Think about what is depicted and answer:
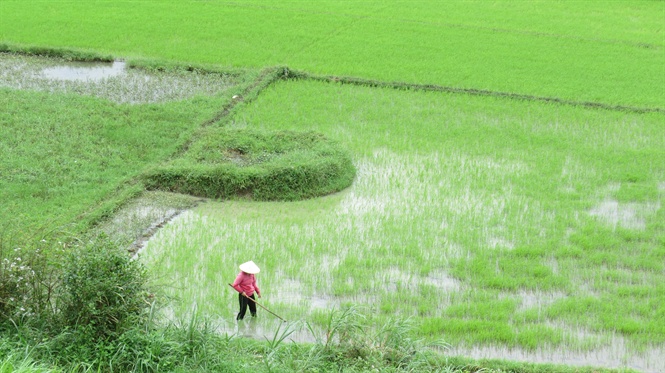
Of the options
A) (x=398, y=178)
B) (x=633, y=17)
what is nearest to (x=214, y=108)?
(x=398, y=178)

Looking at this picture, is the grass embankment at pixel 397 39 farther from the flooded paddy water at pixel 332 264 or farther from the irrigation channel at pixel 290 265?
the flooded paddy water at pixel 332 264

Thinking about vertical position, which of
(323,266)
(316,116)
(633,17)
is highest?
(633,17)

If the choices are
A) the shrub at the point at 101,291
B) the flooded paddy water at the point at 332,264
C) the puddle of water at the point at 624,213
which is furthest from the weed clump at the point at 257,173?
the shrub at the point at 101,291

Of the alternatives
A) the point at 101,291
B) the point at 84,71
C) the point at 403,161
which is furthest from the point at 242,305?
the point at 84,71

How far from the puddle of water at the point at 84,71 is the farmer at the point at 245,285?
298 inches

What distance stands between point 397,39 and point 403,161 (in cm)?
635

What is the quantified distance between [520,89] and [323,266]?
664cm

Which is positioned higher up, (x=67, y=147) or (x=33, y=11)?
(x=33, y=11)

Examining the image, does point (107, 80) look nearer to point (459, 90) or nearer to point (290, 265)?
point (459, 90)

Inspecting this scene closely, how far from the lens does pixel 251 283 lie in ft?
21.0

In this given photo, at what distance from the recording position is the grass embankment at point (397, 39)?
533 inches

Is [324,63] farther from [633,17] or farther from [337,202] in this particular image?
[633,17]

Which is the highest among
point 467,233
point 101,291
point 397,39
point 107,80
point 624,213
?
point 397,39

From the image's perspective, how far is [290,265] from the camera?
7.50 m
